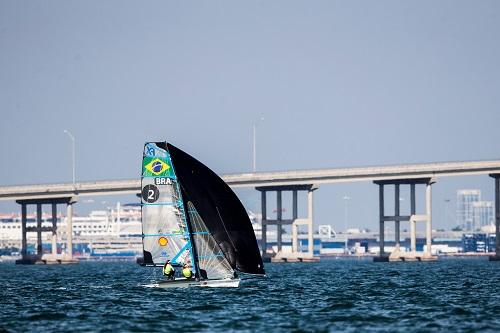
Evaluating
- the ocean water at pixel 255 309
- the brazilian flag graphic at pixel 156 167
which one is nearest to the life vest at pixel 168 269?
the ocean water at pixel 255 309

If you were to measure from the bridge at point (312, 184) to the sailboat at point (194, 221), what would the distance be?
9890cm

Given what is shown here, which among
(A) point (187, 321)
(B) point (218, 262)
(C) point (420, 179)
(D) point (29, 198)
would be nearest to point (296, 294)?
(B) point (218, 262)

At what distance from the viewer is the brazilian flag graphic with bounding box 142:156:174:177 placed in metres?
60.2

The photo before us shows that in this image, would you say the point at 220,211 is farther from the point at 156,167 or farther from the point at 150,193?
the point at 156,167

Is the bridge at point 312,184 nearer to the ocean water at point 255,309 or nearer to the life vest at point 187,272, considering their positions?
the ocean water at point 255,309

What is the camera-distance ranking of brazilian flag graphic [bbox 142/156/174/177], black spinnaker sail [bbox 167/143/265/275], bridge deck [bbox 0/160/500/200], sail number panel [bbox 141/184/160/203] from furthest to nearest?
bridge deck [bbox 0/160/500/200] < sail number panel [bbox 141/184/160/203] < brazilian flag graphic [bbox 142/156/174/177] < black spinnaker sail [bbox 167/143/265/275]

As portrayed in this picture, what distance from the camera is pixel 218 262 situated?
60.0 metres

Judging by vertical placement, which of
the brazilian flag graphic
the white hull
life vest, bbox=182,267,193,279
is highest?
the brazilian flag graphic

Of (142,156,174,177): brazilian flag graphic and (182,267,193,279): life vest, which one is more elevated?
(142,156,174,177): brazilian flag graphic

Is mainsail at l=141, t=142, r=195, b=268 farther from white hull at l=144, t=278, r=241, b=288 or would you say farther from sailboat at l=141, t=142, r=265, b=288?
white hull at l=144, t=278, r=241, b=288

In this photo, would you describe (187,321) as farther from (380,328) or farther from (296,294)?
(296,294)

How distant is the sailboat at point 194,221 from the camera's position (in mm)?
59897

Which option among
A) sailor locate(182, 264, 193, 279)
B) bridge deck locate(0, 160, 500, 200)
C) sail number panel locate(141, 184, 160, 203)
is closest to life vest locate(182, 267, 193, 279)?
sailor locate(182, 264, 193, 279)

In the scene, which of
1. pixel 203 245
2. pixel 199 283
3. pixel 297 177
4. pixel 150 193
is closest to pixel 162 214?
pixel 150 193
